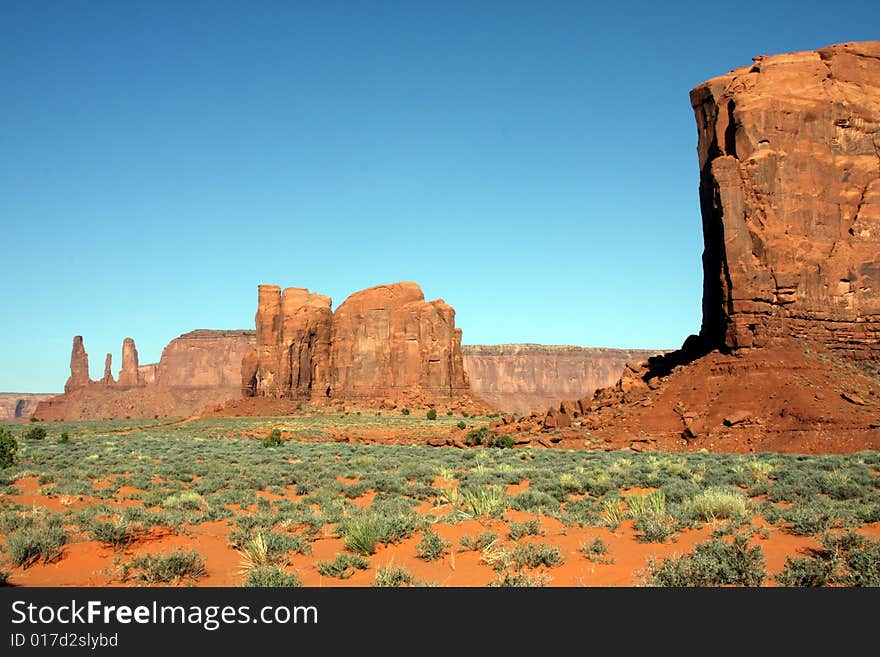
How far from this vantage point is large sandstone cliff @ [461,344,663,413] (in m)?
168

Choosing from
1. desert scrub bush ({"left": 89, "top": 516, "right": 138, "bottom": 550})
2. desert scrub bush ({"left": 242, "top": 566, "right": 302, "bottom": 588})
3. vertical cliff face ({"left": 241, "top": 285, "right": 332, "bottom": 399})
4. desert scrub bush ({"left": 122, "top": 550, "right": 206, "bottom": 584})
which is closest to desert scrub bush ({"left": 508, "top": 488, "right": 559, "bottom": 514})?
desert scrub bush ({"left": 242, "top": 566, "right": 302, "bottom": 588})

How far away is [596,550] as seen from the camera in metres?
8.94

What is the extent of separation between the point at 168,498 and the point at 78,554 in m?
4.63

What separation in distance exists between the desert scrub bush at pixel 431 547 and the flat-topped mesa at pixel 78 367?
485 feet

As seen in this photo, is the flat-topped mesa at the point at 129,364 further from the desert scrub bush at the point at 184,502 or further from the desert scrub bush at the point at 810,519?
the desert scrub bush at the point at 810,519

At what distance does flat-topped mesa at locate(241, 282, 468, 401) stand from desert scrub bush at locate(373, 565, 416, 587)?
72721 millimetres

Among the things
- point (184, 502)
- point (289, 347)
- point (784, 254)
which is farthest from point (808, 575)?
point (289, 347)

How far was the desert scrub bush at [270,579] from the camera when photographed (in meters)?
7.56

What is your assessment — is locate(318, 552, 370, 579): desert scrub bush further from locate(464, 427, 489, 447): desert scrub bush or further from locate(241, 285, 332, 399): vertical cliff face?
locate(241, 285, 332, 399): vertical cliff face

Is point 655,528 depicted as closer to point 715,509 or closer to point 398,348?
point 715,509

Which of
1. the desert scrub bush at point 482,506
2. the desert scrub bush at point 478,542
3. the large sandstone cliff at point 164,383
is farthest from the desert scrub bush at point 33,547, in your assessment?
the large sandstone cliff at point 164,383
